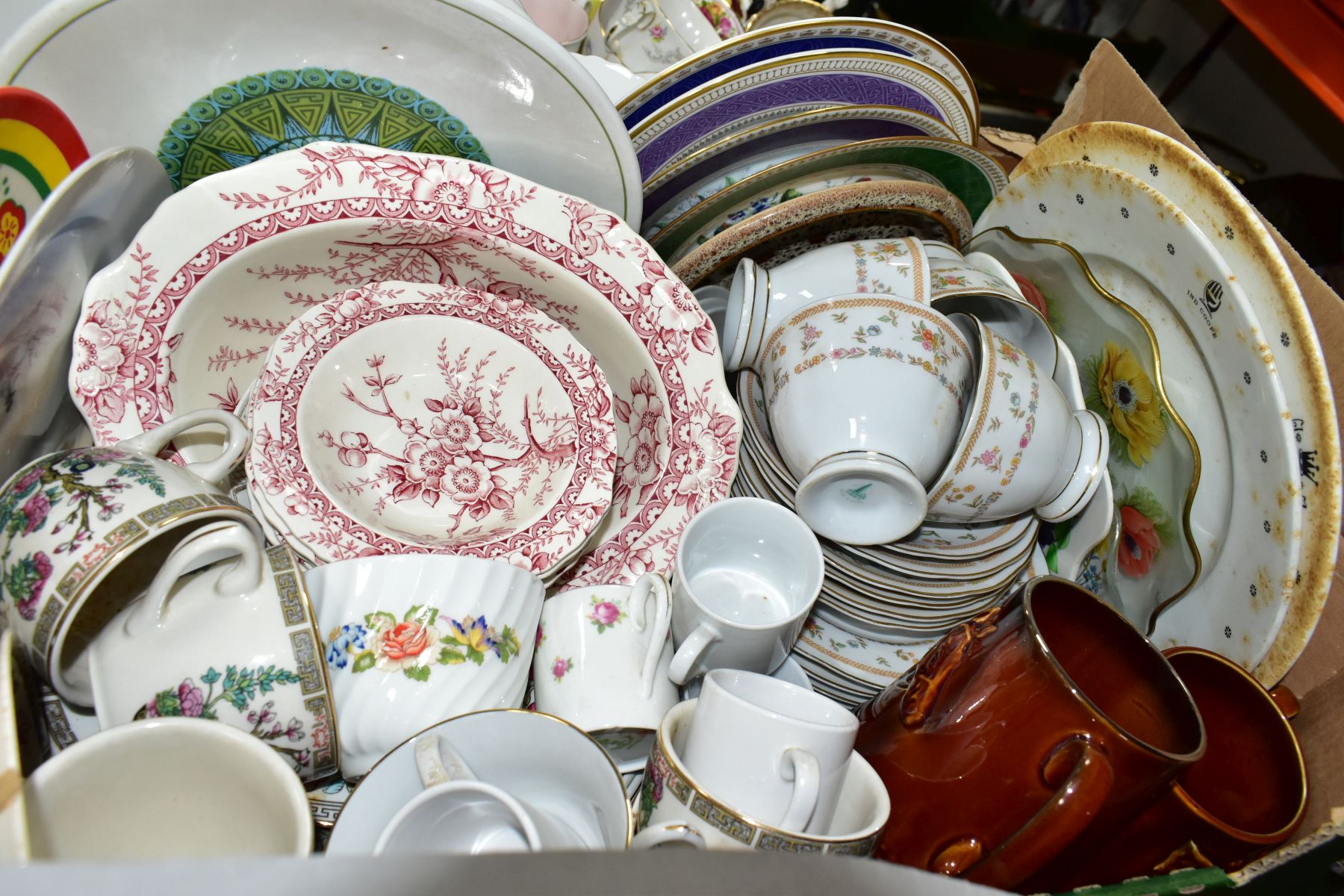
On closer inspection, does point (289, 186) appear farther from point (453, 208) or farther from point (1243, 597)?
point (1243, 597)

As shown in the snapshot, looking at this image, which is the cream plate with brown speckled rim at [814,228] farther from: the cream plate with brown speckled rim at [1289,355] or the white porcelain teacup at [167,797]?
the white porcelain teacup at [167,797]

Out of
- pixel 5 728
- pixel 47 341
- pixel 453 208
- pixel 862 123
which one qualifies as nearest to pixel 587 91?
pixel 453 208

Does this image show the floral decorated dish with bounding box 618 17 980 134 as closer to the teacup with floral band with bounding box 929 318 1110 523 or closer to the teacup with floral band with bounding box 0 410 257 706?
the teacup with floral band with bounding box 929 318 1110 523

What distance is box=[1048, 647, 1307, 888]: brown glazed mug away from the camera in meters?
0.53

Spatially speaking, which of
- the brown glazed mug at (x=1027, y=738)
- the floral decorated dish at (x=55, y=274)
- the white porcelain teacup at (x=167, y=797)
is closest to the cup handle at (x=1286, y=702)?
the brown glazed mug at (x=1027, y=738)

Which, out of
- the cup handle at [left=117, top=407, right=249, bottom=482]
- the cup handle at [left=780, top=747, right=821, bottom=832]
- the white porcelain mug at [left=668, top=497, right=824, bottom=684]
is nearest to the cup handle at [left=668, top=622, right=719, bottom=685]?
the white porcelain mug at [left=668, top=497, right=824, bottom=684]

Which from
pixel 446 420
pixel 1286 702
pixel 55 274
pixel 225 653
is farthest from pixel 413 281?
pixel 1286 702

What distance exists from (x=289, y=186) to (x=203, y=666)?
34 cm

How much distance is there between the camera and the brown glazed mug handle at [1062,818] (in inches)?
17.3

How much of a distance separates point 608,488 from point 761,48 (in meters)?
0.38

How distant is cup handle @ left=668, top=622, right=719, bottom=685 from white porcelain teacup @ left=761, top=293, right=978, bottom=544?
0.39 feet

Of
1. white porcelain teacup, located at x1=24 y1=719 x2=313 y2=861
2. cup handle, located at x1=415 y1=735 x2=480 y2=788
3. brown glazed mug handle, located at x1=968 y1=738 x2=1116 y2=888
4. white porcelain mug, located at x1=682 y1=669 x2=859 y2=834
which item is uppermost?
brown glazed mug handle, located at x1=968 y1=738 x2=1116 y2=888

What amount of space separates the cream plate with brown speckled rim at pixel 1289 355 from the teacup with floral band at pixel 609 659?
42cm

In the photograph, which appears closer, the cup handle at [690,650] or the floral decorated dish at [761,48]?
the cup handle at [690,650]
